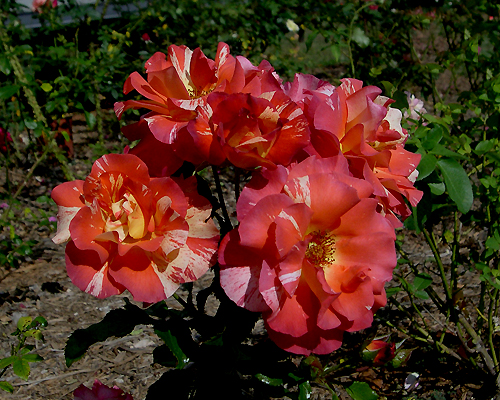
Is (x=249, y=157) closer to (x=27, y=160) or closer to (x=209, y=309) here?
(x=209, y=309)

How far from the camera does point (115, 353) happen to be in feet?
6.70

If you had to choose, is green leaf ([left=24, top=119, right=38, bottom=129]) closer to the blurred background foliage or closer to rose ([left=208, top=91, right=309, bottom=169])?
the blurred background foliage

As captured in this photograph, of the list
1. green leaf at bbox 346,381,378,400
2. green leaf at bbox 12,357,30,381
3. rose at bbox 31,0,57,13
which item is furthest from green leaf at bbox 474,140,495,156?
rose at bbox 31,0,57,13

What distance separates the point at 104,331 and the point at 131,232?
0.43 metres

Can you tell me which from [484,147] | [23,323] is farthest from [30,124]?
[484,147]

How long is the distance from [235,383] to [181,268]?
25.0 inches

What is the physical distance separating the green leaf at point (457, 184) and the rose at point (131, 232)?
2.34 feet

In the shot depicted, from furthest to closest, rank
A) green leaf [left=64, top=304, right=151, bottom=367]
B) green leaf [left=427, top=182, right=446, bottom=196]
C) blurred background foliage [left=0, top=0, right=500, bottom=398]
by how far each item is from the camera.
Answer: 1. blurred background foliage [left=0, top=0, right=500, bottom=398]
2. green leaf [left=427, top=182, right=446, bottom=196]
3. green leaf [left=64, top=304, right=151, bottom=367]

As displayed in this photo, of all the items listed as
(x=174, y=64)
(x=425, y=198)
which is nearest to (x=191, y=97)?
(x=174, y=64)

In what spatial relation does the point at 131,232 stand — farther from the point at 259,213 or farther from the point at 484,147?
the point at 484,147

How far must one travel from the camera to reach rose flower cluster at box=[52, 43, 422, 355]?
2.48 feet

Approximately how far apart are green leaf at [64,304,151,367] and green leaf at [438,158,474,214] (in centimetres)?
84

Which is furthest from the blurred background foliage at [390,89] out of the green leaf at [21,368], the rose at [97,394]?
the green leaf at [21,368]

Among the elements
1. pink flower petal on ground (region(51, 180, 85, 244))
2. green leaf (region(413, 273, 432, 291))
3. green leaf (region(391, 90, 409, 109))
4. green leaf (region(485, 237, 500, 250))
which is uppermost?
pink flower petal on ground (region(51, 180, 85, 244))
